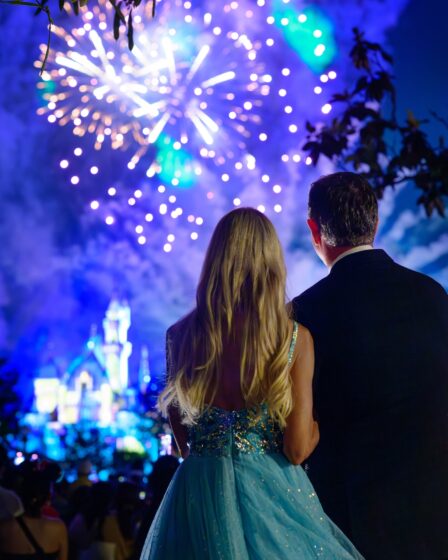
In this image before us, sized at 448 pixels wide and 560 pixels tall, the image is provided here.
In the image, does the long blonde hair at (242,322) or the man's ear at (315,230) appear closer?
the long blonde hair at (242,322)

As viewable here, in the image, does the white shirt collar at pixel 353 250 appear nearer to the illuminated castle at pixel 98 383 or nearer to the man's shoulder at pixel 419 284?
the man's shoulder at pixel 419 284

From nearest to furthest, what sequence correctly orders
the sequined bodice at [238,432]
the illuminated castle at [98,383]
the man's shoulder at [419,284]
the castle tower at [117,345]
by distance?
the sequined bodice at [238,432]
the man's shoulder at [419,284]
the illuminated castle at [98,383]
the castle tower at [117,345]

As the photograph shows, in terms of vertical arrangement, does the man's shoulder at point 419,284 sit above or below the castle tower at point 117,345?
below

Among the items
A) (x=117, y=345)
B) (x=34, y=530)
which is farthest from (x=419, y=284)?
(x=117, y=345)

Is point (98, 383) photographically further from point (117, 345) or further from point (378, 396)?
point (378, 396)

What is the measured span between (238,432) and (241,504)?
0.59 ft

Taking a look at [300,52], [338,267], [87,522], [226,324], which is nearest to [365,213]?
[338,267]

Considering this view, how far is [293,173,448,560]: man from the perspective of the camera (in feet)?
6.82

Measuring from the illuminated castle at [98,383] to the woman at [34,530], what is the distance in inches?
2575

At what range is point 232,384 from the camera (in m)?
2.12

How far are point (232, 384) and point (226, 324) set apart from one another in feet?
0.51

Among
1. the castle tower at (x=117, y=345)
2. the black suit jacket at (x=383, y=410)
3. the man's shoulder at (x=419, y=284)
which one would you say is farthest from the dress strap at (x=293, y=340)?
the castle tower at (x=117, y=345)

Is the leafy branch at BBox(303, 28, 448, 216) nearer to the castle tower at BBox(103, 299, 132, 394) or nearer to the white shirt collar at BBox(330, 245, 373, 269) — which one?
the white shirt collar at BBox(330, 245, 373, 269)

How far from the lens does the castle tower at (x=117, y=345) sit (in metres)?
71.9
